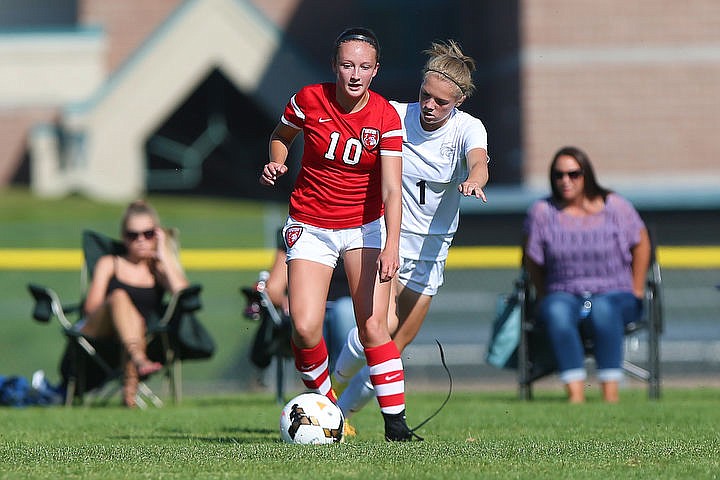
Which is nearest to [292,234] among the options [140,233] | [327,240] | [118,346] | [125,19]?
[327,240]

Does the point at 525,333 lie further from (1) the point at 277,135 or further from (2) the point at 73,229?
(2) the point at 73,229

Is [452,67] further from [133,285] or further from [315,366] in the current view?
[133,285]

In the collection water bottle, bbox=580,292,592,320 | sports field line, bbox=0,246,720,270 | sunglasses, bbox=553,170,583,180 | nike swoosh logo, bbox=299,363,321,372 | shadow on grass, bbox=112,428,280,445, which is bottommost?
shadow on grass, bbox=112,428,280,445

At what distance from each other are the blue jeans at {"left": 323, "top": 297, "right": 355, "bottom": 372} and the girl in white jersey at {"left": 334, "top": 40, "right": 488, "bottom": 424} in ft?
8.28

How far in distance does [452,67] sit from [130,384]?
4.07 meters

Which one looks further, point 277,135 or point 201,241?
point 201,241

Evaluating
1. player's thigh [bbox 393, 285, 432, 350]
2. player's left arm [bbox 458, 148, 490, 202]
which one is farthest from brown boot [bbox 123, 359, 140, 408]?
player's left arm [bbox 458, 148, 490, 202]

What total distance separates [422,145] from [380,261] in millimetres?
972

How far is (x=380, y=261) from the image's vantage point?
6.32 meters

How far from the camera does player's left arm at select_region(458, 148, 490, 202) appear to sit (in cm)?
632

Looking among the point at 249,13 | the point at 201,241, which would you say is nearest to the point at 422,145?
the point at 201,241

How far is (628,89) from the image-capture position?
75.8 feet

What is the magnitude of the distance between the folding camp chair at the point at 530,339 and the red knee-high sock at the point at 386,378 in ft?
11.3

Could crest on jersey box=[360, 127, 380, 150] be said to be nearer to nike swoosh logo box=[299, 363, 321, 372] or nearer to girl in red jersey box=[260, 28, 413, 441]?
girl in red jersey box=[260, 28, 413, 441]
